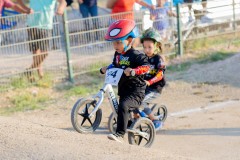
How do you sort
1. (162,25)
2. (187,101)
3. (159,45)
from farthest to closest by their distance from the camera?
1. (162,25)
2. (187,101)
3. (159,45)

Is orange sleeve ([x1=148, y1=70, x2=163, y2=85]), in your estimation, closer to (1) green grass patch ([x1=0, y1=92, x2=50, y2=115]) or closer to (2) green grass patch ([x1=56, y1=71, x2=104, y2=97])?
(1) green grass patch ([x1=0, y1=92, x2=50, y2=115])

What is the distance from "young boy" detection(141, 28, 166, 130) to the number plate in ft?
2.38

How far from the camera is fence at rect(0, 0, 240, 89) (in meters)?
11.6

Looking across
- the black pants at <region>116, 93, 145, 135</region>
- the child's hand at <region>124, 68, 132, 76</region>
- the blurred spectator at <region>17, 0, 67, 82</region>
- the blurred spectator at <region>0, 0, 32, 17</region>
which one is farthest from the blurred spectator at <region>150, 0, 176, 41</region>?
the child's hand at <region>124, 68, 132, 76</region>

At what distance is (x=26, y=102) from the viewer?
11.2 metres

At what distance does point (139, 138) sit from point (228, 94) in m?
3.55

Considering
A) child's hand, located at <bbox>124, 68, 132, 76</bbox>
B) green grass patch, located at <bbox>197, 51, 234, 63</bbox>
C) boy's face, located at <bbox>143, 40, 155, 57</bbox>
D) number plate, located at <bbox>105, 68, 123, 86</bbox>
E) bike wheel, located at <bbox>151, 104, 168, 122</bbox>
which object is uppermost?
boy's face, located at <bbox>143, 40, 155, 57</bbox>

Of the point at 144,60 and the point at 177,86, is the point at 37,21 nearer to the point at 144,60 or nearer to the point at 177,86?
the point at 177,86

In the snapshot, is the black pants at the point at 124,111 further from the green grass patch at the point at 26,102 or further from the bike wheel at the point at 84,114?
the green grass patch at the point at 26,102

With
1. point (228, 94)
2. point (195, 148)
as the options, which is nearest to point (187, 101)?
point (228, 94)

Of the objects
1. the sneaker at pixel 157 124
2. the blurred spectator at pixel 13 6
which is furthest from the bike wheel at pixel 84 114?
the blurred spectator at pixel 13 6

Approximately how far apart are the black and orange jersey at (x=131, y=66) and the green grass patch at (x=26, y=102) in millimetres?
3128

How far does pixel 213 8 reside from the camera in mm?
14703

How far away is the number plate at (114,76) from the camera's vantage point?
8031mm
